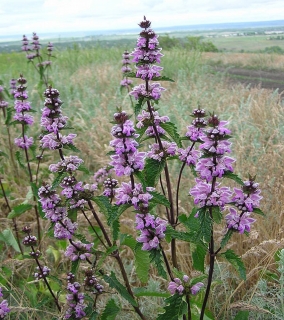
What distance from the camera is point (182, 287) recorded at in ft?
5.38

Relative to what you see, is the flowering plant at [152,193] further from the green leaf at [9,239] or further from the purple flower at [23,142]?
the purple flower at [23,142]

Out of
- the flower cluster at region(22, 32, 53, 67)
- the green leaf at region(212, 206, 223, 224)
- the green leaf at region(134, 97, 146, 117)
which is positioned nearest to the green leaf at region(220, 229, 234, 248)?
the green leaf at region(212, 206, 223, 224)

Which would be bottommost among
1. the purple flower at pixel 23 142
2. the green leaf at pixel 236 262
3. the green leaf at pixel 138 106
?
the green leaf at pixel 236 262

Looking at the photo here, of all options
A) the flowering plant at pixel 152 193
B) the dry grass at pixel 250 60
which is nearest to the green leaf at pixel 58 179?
the flowering plant at pixel 152 193

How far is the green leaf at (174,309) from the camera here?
1575 mm

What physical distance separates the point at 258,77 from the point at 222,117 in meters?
5.36

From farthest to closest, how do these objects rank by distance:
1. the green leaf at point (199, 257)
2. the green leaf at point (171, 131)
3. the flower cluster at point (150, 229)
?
the green leaf at point (199, 257) < the green leaf at point (171, 131) < the flower cluster at point (150, 229)

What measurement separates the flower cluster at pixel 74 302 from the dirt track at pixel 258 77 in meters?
7.37

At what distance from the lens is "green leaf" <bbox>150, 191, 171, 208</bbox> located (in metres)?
1.58

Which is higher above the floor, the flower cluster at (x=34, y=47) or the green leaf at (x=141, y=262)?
the flower cluster at (x=34, y=47)

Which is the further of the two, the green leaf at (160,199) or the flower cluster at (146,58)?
the flower cluster at (146,58)

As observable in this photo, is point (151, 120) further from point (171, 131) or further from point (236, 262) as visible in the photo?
point (236, 262)

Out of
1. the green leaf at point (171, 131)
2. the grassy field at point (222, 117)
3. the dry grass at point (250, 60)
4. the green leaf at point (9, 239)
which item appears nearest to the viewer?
the green leaf at point (171, 131)

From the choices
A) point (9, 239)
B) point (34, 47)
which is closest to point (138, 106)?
point (9, 239)
